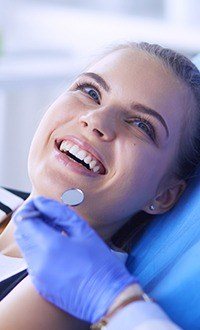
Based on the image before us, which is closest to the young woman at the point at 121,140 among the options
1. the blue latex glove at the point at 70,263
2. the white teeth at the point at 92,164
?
the white teeth at the point at 92,164

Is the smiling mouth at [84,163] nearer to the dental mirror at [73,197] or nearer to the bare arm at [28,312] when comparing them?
the dental mirror at [73,197]

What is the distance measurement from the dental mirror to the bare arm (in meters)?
0.18

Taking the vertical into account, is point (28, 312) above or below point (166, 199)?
below

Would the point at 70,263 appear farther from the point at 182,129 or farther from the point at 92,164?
the point at 182,129

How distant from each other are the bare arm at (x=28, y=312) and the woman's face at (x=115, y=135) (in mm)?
219

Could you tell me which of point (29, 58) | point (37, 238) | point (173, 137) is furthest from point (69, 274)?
point (29, 58)

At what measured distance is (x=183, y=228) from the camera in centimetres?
130

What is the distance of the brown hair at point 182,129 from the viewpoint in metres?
1.36

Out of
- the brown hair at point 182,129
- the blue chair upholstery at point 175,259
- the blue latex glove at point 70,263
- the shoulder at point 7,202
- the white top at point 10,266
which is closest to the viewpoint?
the blue latex glove at point 70,263

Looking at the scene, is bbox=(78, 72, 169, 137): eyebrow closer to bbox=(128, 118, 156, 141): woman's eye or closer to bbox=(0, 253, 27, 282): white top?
bbox=(128, 118, 156, 141): woman's eye

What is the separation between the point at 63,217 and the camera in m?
1.04

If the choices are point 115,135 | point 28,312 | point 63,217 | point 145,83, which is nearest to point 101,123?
point 115,135

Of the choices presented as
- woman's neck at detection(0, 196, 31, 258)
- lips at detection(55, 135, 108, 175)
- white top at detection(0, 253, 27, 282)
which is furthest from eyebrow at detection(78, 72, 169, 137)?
white top at detection(0, 253, 27, 282)

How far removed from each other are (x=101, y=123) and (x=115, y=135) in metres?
0.04
